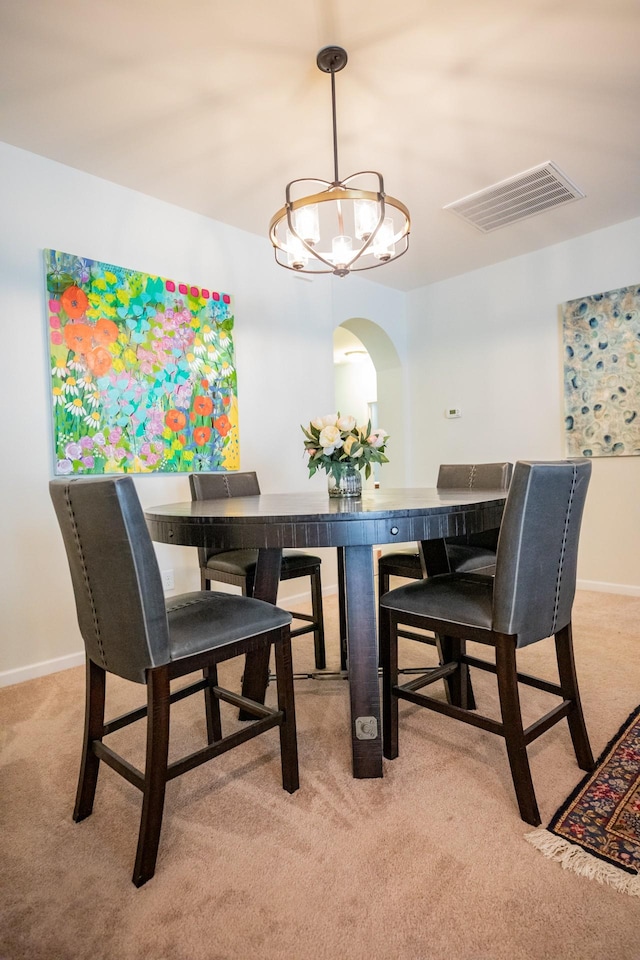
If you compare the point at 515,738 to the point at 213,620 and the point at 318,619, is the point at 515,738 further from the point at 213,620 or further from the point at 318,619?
the point at 318,619

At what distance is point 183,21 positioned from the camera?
1.79 m

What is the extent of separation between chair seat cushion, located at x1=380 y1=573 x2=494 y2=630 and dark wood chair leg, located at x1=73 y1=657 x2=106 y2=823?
2.74 feet

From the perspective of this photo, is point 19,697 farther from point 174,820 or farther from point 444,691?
point 444,691

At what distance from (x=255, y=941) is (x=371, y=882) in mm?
276

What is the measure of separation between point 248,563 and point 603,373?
2.89 m

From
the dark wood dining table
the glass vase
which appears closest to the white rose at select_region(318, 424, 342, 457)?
the glass vase

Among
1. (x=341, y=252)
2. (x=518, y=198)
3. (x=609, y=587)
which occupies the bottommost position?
(x=609, y=587)

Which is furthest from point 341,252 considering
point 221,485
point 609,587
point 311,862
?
point 609,587

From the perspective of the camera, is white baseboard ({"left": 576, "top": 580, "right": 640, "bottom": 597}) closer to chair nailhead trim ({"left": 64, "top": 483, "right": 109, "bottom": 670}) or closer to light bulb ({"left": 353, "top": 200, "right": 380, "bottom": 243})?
light bulb ({"left": 353, "top": 200, "right": 380, "bottom": 243})

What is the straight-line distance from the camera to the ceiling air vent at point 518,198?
2852mm

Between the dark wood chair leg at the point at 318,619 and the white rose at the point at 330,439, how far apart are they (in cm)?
75

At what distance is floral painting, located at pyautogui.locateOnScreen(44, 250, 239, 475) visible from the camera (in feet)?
8.45

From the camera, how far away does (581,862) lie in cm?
119

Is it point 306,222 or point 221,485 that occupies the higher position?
point 306,222
